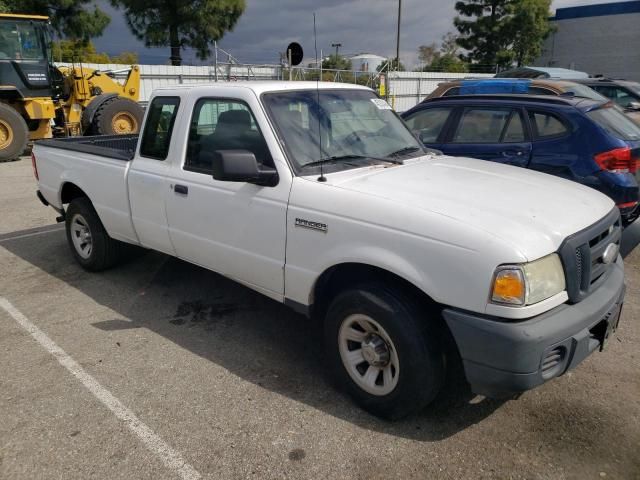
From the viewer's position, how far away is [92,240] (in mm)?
5355

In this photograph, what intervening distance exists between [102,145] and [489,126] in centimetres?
459

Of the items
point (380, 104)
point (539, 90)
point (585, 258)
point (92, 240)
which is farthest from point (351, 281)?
point (539, 90)

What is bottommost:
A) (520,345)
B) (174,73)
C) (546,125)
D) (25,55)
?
(520,345)

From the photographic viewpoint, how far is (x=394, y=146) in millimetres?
4055

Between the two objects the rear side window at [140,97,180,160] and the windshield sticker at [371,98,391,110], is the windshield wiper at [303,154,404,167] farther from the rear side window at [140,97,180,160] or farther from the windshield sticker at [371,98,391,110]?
the rear side window at [140,97,180,160]

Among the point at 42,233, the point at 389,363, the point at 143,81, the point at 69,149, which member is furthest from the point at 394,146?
the point at 143,81

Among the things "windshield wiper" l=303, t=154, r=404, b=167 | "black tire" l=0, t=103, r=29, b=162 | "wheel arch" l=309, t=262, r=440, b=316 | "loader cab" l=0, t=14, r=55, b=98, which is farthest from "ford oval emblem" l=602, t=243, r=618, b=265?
"loader cab" l=0, t=14, r=55, b=98

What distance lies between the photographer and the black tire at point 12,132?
41.5ft

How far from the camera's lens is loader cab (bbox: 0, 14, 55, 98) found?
41.6 feet

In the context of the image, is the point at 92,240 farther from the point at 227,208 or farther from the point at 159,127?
the point at 227,208

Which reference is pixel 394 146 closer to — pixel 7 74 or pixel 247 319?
pixel 247 319

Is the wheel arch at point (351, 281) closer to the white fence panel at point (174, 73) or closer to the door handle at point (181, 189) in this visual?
the door handle at point (181, 189)

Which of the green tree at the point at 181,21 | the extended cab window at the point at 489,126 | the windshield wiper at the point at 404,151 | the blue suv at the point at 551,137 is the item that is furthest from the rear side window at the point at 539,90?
the green tree at the point at 181,21

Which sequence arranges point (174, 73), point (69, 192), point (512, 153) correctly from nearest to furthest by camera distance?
point (69, 192) → point (512, 153) → point (174, 73)
